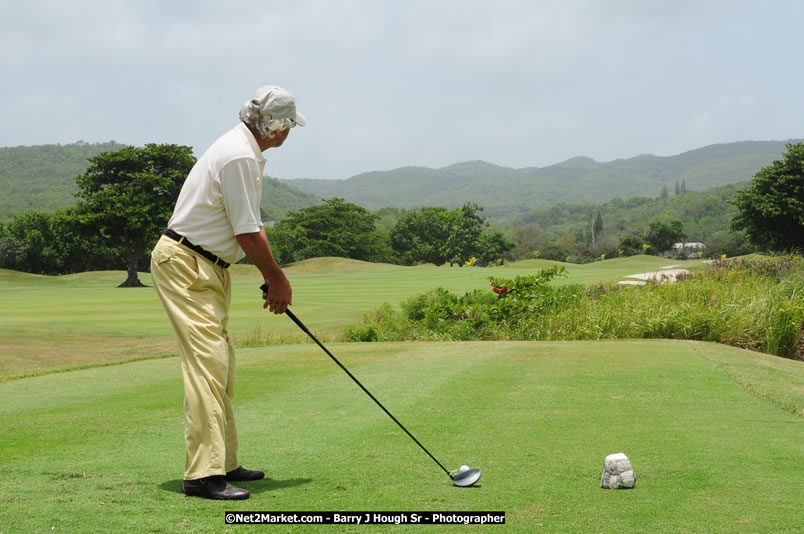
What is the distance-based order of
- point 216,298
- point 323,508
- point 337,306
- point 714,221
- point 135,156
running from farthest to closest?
point 714,221 → point 135,156 → point 337,306 → point 216,298 → point 323,508

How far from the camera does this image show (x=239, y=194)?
3904mm

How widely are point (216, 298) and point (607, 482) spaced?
2337 mm

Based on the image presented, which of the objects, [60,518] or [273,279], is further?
[273,279]

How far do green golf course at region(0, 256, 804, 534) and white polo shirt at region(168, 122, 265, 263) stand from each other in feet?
4.42

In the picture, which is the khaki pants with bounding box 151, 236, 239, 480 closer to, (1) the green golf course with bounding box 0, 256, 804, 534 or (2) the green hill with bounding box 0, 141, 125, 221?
(1) the green golf course with bounding box 0, 256, 804, 534

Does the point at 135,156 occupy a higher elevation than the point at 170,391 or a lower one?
higher

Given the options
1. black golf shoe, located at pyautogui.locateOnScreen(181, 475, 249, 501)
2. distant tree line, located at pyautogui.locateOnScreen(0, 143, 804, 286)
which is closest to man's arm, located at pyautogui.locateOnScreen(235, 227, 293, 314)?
black golf shoe, located at pyautogui.locateOnScreen(181, 475, 249, 501)

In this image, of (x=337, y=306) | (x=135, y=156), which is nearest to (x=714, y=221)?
(x=135, y=156)

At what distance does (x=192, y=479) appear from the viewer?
3.87 meters

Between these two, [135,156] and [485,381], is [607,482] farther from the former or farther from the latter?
[135,156]

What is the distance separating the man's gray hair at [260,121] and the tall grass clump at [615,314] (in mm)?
11642

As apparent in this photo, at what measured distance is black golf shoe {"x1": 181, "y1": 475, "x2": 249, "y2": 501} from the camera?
3.82 meters

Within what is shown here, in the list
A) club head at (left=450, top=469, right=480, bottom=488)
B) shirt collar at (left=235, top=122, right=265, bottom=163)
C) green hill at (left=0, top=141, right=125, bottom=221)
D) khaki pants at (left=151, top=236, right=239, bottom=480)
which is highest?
green hill at (left=0, top=141, right=125, bottom=221)

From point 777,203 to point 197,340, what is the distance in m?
43.6
